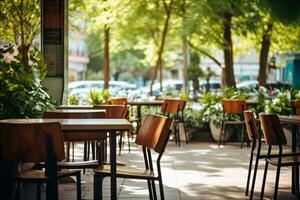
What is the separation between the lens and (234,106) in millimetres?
10234

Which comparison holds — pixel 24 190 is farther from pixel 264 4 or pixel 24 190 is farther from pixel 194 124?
pixel 194 124

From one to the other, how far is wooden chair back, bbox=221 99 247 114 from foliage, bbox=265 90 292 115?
2.92 ft

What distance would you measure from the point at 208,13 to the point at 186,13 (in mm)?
1655

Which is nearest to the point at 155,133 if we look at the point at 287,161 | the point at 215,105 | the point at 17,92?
the point at 17,92

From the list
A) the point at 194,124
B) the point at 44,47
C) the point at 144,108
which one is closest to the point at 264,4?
the point at 44,47

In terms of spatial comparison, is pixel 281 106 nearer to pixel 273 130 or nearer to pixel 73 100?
pixel 73 100

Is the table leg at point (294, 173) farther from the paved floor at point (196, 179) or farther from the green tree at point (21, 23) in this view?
the green tree at point (21, 23)

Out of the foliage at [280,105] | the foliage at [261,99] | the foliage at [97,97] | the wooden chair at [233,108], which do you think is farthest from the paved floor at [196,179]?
the foliage at [97,97]

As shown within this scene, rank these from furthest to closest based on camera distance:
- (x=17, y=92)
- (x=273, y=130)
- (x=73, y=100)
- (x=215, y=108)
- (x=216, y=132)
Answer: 1. (x=73, y=100)
2. (x=215, y=108)
3. (x=216, y=132)
4. (x=273, y=130)
5. (x=17, y=92)

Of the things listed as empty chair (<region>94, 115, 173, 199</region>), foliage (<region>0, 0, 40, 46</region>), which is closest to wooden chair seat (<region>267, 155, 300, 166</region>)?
empty chair (<region>94, 115, 173, 199</region>)

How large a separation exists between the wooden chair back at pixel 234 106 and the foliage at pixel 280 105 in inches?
35.0

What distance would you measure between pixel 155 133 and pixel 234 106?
6668 millimetres

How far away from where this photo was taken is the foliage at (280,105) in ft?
35.4

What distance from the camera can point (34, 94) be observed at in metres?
4.60
